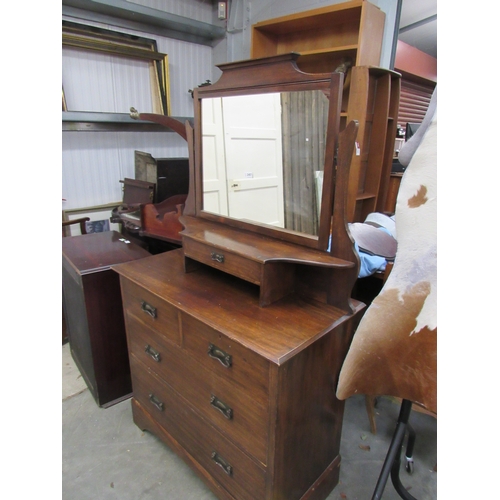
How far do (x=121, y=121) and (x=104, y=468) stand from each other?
2.20 m

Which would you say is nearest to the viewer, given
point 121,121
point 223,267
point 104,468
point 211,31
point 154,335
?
point 223,267

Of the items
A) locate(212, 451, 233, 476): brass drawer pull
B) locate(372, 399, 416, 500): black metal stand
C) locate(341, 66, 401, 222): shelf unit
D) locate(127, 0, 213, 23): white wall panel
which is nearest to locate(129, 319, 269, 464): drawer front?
locate(212, 451, 233, 476): brass drawer pull

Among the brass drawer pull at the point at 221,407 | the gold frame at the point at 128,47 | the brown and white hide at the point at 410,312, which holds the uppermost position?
the gold frame at the point at 128,47

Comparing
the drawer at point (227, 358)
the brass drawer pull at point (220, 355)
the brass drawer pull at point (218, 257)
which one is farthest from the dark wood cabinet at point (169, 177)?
the brass drawer pull at point (220, 355)

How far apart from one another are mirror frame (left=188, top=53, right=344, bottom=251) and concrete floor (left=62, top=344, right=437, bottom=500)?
1.07 m

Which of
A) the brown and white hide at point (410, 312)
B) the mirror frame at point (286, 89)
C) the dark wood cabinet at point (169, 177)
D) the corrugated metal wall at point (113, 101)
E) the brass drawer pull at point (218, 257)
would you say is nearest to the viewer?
the brown and white hide at point (410, 312)

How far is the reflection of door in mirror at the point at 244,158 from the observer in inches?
47.0

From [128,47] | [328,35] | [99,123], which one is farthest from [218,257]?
[128,47]

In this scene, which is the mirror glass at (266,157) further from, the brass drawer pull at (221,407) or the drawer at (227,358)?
the brass drawer pull at (221,407)

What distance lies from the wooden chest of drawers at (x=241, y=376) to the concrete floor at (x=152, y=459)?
139 mm

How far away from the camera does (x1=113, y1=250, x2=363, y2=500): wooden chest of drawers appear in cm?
98

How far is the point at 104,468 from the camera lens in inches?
58.8

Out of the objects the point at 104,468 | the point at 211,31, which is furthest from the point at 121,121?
the point at 104,468

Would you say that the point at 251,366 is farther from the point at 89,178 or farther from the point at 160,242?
the point at 89,178
